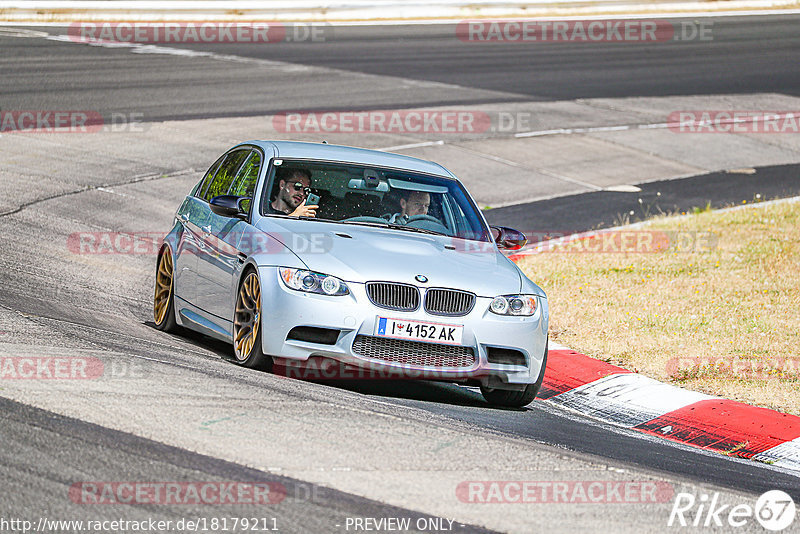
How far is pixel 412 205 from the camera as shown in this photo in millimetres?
8969

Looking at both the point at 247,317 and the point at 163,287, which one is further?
the point at 163,287

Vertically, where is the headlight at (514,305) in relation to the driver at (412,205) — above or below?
below

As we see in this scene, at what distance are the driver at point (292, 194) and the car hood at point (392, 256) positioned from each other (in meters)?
0.18

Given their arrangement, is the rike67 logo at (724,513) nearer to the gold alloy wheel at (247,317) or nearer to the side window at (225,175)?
the gold alloy wheel at (247,317)

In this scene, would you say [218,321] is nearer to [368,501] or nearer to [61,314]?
[61,314]

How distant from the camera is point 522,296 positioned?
26.1 feet

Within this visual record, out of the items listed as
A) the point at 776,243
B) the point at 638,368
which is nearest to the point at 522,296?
the point at 638,368
